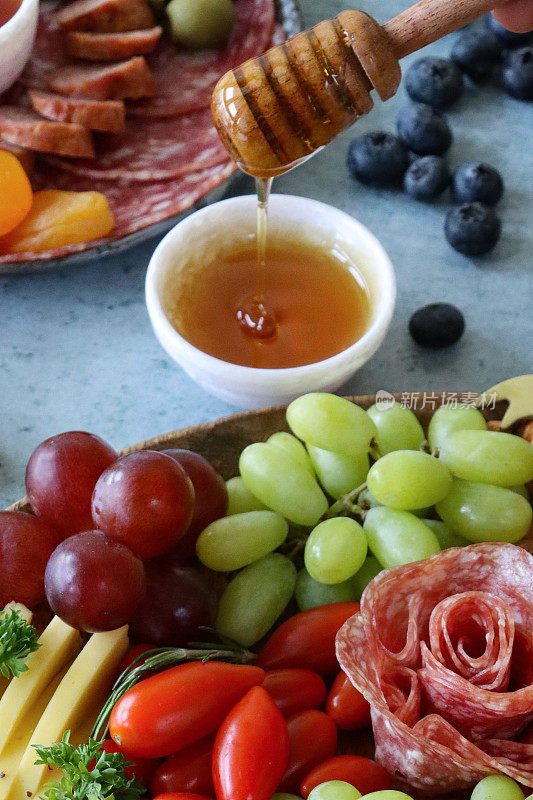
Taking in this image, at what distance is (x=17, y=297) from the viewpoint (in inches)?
41.4

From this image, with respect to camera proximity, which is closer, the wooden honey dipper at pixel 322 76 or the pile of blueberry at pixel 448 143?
the wooden honey dipper at pixel 322 76

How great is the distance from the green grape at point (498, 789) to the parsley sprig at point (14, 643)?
303 millimetres

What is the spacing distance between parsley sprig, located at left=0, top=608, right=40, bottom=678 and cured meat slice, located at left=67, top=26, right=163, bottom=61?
826mm

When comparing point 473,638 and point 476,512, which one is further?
point 476,512

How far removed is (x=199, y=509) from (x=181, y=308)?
0.31m

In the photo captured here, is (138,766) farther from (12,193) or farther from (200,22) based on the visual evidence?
(200,22)

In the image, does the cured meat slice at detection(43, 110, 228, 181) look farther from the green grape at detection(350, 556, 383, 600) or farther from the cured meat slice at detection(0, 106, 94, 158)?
the green grape at detection(350, 556, 383, 600)

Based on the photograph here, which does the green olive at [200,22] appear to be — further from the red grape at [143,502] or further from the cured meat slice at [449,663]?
the cured meat slice at [449,663]

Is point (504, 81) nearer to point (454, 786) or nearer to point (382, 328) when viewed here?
point (382, 328)

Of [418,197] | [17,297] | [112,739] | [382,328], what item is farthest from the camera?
[418,197]

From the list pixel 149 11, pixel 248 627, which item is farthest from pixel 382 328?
Answer: pixel 149 11

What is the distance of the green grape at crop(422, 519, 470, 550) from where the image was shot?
69 cm

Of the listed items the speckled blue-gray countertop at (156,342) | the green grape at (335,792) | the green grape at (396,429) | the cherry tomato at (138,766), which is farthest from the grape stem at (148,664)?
the speckled blue-gray countertop at (156,342)

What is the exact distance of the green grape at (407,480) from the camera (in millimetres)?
648
